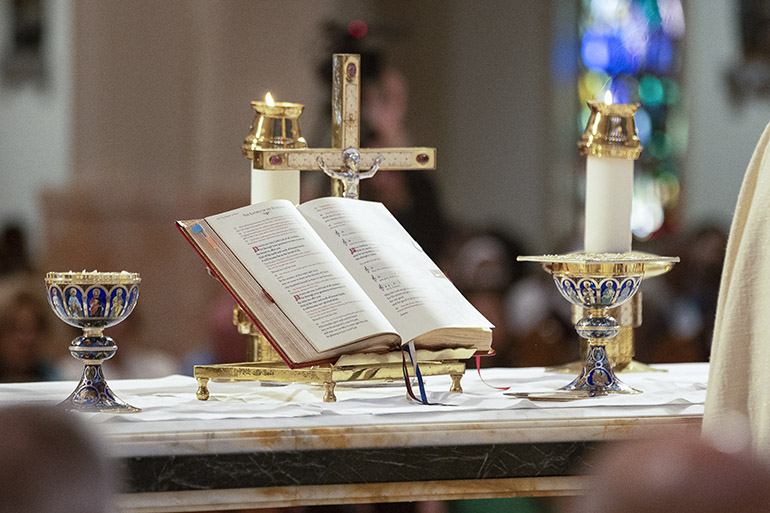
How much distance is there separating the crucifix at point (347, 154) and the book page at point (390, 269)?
0.30ft

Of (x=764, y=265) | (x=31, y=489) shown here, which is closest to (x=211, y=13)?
(x=764, y=265)

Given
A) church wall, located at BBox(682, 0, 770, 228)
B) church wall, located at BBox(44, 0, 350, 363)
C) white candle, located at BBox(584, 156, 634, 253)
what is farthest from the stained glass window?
white candle, located at BBox(584, 156, 634, 253)

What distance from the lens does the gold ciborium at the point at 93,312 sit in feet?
3.68

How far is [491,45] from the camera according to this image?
5086 mm

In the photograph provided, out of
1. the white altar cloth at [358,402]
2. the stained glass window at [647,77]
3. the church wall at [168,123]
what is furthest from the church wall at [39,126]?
the white altar cloth at [358,402]

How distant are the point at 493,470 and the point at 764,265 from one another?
32cm

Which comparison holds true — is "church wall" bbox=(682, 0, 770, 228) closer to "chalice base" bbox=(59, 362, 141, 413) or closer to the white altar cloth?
the white altar cloth

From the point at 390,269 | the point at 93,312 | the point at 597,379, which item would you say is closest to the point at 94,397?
the point at 93,312

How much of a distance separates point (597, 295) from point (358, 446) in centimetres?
40

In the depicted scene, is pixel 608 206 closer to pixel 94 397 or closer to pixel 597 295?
pixel 597 295

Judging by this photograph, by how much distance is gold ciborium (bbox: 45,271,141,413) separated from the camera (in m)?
1.12

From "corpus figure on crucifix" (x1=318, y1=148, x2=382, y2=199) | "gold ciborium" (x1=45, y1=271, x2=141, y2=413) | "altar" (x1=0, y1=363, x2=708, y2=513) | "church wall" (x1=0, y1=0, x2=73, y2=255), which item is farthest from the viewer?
"church wall" (x1=0, y1=0, x2=73, y2=255)

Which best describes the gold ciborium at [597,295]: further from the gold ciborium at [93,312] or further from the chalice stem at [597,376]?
the gold ciborium at [93,312]

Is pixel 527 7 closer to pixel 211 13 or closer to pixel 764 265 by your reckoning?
pixel 211 13
